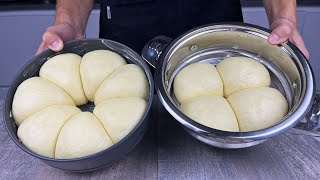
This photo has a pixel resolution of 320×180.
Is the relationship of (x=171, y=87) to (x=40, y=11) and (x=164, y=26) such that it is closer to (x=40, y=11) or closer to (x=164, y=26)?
(x=164, y=26)

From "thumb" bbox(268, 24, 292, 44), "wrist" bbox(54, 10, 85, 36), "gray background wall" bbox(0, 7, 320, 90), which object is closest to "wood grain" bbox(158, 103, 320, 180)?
"thumb" bbox(268, 24, 292, 44)

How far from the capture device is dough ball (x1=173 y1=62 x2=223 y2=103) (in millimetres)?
646

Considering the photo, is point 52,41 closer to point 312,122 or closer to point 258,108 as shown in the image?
point 258,108

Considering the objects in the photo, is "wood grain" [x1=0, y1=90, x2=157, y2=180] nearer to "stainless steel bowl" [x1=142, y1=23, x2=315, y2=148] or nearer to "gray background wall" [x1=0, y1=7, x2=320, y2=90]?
"stainless steel bowl" [x1=142, y1=23, x2=315, y2=148]

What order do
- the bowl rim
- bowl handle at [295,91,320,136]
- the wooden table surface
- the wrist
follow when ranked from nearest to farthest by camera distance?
the bowl rim < the wooden table surface < bowl handle at [295,91,320,136] < the wrist

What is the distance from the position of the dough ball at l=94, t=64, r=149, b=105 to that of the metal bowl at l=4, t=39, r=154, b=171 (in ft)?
0.05

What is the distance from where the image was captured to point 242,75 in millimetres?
666

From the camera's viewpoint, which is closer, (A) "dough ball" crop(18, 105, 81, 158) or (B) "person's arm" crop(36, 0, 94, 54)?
(A) "dough ball" crop(18, 105, 81, 158)

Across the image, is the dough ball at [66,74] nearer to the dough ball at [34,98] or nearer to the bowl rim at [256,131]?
the dough ball at [34,98]

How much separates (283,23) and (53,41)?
0.53 metres

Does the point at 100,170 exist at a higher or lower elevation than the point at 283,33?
lower

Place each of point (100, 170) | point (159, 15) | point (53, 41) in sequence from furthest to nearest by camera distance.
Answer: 1. point (159, 15)
2. point (53, 41)
3. point (100, 170)

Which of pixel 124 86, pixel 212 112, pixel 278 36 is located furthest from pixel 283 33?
pixel 124 86

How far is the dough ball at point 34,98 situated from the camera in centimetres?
59
